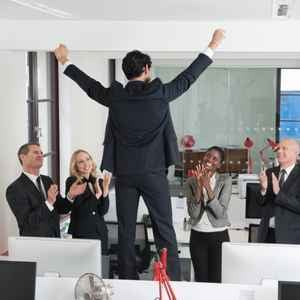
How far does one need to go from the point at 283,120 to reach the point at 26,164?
9281 mm

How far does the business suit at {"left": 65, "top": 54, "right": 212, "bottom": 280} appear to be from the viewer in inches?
112

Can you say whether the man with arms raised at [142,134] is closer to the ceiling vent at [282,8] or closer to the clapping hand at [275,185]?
the ceiling vent at [282,8]

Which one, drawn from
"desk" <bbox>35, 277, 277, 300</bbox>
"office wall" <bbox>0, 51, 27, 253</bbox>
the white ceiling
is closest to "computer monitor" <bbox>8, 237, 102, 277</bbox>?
"desk" <bbox>35, 277, 277, 300</bbox>

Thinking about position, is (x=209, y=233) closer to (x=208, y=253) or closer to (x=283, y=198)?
(x=208, y=253)

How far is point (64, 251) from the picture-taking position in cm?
277

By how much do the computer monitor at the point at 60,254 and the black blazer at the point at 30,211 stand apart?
1.32 metres

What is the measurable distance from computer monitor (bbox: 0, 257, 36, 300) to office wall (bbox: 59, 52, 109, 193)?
5529mm

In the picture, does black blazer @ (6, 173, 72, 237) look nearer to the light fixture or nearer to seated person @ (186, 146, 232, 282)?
seated person @ (186, 146, 232, 282)

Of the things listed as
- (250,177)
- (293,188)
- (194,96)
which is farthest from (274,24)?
(194,96)

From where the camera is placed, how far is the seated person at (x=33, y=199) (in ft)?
13.8

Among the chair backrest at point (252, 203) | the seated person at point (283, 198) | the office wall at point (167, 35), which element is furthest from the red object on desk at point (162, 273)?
the chair backrest at point (252, 203)

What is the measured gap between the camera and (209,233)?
180 inches

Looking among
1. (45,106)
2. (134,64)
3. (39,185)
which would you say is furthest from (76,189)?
(45,106)

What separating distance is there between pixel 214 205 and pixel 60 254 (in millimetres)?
1984
